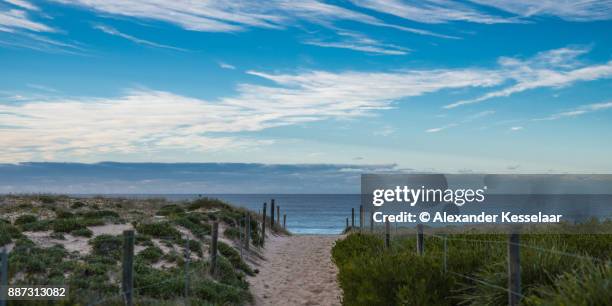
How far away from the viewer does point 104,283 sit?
11.1 metres

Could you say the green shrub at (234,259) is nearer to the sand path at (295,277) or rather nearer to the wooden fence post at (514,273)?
the sand path at (295,277)

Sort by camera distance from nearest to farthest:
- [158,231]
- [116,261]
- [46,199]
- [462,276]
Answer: [462,276]
[116,261]
[158,231]
[46,199]

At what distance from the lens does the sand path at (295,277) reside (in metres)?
14.5

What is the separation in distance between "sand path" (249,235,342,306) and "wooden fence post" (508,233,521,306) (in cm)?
551

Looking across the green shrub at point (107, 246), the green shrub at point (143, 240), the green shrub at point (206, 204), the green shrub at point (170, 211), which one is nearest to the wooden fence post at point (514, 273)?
the green shrub at point (107, 246)

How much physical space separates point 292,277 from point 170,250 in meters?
4.11

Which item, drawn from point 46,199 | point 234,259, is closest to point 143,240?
point 234,259

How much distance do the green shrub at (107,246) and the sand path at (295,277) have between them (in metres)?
3.83

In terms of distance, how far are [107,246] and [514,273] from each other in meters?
11.4

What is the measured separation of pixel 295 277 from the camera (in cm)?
1820

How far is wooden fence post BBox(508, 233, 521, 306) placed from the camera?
7.99 m

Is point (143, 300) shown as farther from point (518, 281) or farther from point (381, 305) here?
point (518, 281)

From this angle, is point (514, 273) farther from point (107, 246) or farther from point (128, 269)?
point (107, 246)

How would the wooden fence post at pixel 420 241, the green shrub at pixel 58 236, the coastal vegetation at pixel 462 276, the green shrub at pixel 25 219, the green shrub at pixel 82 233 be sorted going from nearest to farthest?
the coastal vegetation at pixel 462 276, the wooden fence post at pixel 420 241, the green shrub at pixel 58 236, the green shrub at pixel 82 233, the green shrub at pixel 25 219
